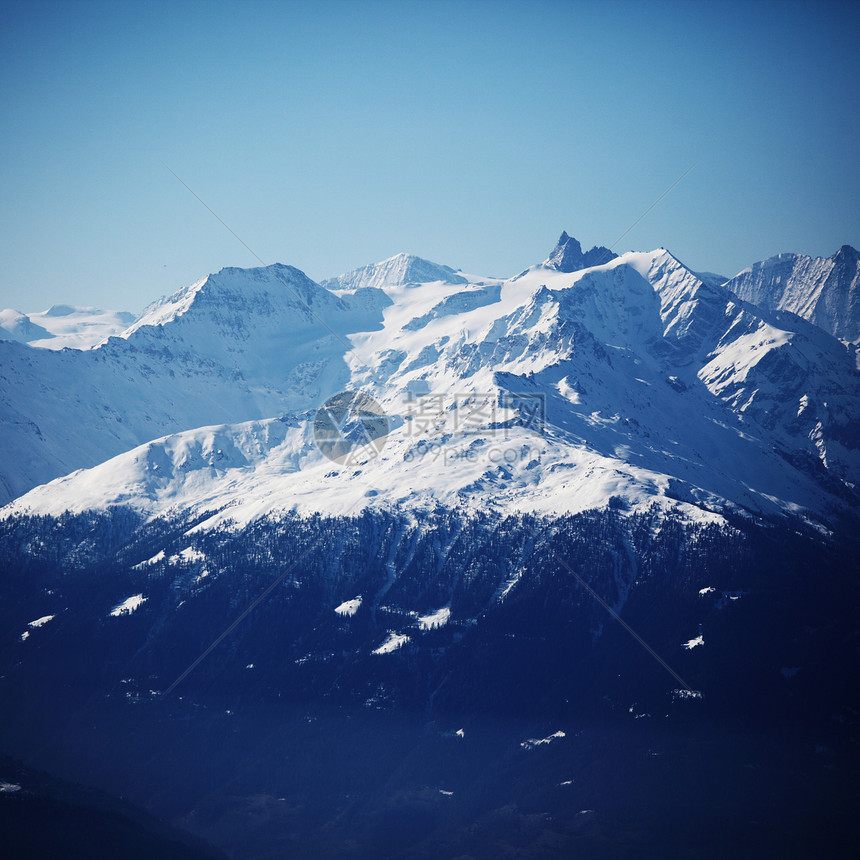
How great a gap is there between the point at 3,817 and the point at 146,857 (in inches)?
1234

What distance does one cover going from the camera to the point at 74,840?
191000 mm

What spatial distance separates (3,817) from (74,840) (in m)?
15.7

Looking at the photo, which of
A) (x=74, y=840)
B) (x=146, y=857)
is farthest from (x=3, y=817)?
(x=146, y=857)

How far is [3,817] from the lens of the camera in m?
190

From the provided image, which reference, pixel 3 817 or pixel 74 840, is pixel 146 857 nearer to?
pixel 74 840

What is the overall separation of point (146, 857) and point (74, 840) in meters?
16.4

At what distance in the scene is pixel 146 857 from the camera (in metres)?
198
